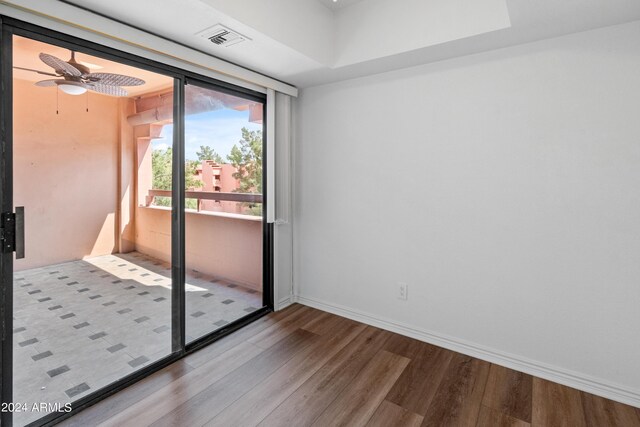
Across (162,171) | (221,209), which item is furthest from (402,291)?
(162,171)

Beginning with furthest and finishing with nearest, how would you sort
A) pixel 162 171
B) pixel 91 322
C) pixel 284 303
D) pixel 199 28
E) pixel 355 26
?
pixel 284 303 < pixel 355 26 < pixel 162 171 < pixel 91 322 < pixel 199 28

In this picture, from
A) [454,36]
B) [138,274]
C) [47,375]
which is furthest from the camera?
[138,274]

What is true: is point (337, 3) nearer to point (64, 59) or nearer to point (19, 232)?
point (64, 59)

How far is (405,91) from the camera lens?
2740mm

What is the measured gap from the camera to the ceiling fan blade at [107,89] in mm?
2027

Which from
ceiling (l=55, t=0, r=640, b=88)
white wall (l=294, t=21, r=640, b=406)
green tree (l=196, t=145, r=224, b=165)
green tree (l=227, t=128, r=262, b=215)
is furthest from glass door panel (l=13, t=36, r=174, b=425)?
white wall (l=294, t=21, r=640, b=406)

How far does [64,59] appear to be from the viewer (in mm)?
1862

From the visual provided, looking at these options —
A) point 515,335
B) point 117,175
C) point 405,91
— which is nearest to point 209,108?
point 117,175

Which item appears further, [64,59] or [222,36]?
[222,36]

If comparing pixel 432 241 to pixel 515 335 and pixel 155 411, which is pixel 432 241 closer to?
pixel 515 335

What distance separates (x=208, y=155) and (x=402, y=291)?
2.04 m

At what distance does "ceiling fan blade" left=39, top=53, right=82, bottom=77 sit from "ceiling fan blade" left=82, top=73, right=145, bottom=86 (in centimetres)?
7

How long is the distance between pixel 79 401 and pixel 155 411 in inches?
17.6

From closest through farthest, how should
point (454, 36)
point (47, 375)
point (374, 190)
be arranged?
point (47, 375), point (454, 36), point (374, 190)
